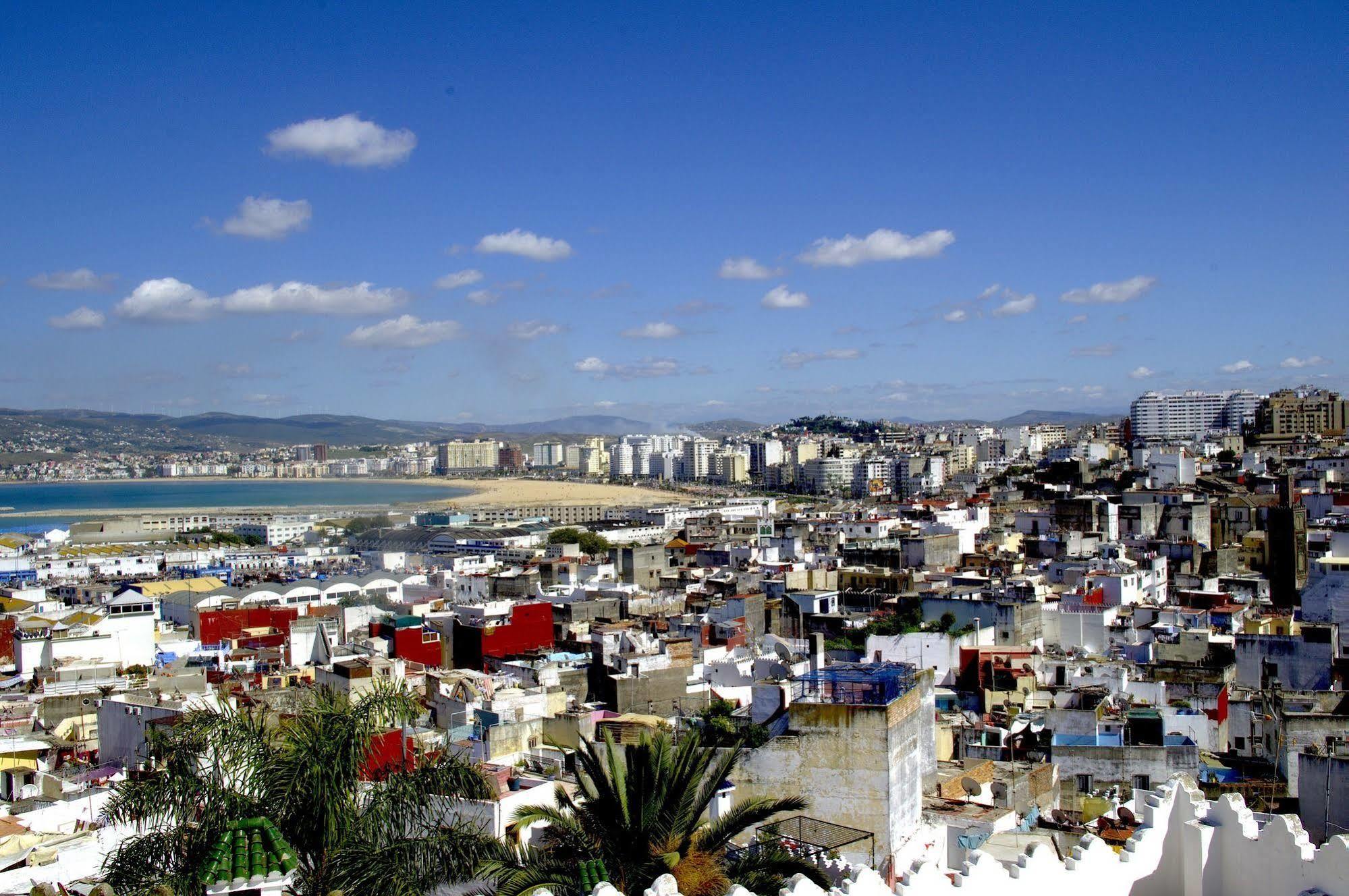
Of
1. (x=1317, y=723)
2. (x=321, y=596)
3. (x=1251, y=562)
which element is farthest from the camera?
(x=1251, y=562)

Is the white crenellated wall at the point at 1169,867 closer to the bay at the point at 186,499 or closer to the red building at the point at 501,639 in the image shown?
the red building at the point at 501,639

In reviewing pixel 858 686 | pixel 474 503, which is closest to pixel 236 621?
pixel 858 686

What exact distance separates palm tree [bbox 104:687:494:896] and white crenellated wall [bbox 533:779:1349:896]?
80 cm

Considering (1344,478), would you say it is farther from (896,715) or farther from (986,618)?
(896,715)

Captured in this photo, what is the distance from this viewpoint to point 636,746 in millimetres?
8016

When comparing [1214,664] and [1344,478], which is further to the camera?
[1344,478]

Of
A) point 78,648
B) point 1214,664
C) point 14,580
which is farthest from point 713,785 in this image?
point 14,580

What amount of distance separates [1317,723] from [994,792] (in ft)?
14.2

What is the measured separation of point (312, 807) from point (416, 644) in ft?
59.8

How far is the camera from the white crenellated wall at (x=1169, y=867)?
5.74 meters

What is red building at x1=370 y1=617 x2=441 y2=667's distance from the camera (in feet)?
79.8

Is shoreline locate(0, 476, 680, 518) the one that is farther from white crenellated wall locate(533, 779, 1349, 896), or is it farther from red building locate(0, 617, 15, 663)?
white crenellated wall locate(533, 779, 1349, 896)

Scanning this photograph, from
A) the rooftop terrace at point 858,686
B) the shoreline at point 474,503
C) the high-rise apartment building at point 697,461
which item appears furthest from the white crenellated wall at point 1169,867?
the high-rise apartment building at point 697,461

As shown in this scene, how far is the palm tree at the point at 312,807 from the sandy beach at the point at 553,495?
96930 millimetres
